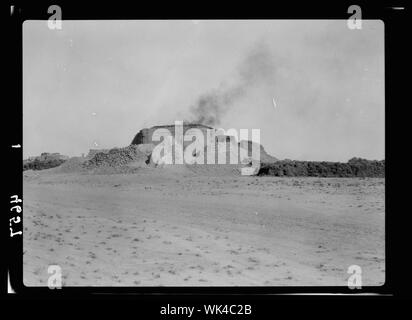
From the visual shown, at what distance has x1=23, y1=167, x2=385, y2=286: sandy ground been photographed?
7.27 meters

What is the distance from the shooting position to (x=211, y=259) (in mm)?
8164

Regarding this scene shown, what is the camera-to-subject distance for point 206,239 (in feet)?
31.5

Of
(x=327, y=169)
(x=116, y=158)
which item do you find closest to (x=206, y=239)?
(x=327, y=169)

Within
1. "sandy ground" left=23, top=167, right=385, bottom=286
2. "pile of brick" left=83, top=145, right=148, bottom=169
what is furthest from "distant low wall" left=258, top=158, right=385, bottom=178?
"pile of brick" left=83, top=145, right=148, bottom=169

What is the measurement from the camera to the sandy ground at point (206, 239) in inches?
286

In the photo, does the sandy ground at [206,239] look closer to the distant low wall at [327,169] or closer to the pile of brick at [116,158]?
the distant low wall at [327,169]

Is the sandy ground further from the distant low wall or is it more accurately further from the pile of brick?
the pile of brick

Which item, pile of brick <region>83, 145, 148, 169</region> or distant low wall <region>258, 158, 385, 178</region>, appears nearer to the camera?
distant low wall <region>258, 158, 385, 178</region>

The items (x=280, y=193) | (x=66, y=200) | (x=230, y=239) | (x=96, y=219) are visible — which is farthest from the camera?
(x=280, y=193)

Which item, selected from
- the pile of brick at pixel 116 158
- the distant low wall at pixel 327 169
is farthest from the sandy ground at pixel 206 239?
the pile of brick at pixel 116 158
